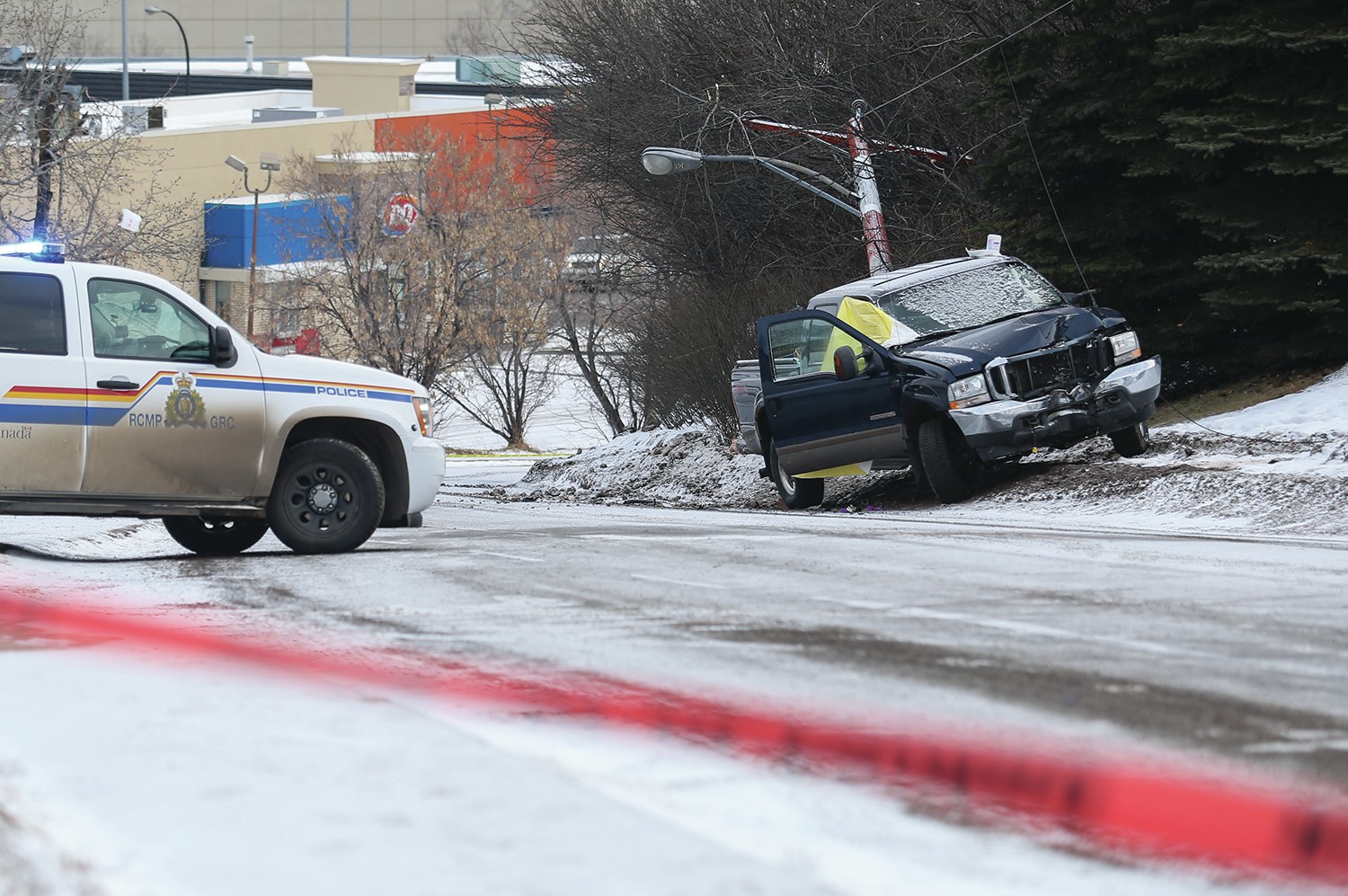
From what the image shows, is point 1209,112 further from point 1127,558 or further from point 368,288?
point 368,288

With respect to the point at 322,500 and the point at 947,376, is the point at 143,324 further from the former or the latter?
the point at 947,376

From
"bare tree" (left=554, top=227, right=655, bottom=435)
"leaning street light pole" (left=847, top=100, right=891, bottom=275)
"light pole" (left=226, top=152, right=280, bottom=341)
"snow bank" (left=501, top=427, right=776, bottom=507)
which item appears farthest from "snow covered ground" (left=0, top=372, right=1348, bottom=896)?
"light pole" (left=226, top=152, right=280, bottom=341)

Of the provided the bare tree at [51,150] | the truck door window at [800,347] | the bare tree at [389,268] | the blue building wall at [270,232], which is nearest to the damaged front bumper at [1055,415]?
the truck door window at [800,347]

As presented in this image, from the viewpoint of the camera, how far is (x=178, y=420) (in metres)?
11.2

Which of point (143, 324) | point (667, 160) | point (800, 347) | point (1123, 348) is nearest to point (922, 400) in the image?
point (800, 347)

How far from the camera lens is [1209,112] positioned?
72.3 ft

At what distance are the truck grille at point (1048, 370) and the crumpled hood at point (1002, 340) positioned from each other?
98 millimetres

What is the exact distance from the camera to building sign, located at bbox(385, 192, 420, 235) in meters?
61.8

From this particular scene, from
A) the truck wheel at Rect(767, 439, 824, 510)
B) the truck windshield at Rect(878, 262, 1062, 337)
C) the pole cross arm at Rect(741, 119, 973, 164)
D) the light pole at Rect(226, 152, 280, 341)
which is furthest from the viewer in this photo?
the light pole at Rect(226, 152, 280, 341)

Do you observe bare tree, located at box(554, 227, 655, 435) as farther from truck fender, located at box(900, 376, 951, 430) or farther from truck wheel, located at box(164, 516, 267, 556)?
truck wheel, located at box(164, 516, 267, 556)

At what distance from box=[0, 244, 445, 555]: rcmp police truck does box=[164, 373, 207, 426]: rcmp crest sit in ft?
0.03

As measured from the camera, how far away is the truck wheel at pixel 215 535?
504 inches

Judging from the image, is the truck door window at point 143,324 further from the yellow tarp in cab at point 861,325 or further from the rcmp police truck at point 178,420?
the yellow tarp in cab at point 861,325

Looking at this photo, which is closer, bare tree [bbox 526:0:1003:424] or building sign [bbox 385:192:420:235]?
bare tree [bbox 526:0:1003:424]
